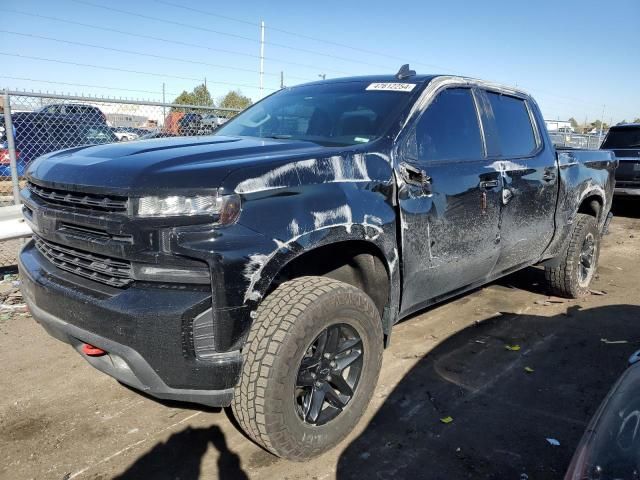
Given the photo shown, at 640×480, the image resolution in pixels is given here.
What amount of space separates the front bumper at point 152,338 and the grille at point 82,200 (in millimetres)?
359

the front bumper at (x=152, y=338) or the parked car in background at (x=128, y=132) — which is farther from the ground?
the parked car in background at (x=128, y=132)

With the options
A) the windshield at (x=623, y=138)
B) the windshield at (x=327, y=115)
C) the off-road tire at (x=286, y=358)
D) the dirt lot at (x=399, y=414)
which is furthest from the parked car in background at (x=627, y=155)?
the off-road tire at (x=286, y=358)

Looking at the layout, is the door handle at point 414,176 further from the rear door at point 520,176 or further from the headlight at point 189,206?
the headlight at point 189,206

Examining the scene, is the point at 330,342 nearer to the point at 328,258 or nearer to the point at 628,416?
the point at 328,258

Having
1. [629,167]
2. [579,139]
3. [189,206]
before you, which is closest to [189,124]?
[189,206]

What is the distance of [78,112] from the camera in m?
7.65

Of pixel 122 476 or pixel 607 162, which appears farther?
pixel 607 162

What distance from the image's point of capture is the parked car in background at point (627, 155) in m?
10.3

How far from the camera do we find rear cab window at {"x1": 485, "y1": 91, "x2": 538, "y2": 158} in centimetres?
390

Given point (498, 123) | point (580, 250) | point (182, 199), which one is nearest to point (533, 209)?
point (498, 123)

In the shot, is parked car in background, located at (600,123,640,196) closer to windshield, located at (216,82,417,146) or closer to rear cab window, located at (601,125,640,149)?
rear cab window, located at (601,125,640,149)

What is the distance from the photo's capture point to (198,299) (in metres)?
2.09

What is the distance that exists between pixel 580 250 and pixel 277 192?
3.81 metres

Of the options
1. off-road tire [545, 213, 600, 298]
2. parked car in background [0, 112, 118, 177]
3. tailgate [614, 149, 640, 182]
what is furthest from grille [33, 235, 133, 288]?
tailgate [614, 149, 640, 182]
